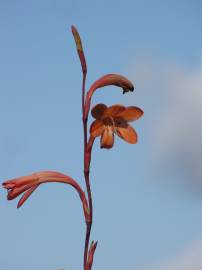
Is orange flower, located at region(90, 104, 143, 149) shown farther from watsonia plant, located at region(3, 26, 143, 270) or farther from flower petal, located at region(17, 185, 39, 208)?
flower petal, located at region(17, 185, 39, 208)

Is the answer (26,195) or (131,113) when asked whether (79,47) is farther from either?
(26,195)

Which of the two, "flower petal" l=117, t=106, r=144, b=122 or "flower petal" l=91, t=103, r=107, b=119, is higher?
"flower petal" l=117, t=106, r=144, b=122

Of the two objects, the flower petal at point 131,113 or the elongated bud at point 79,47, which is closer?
the elongated bud at point 79,47

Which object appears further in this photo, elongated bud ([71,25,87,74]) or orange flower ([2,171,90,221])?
orange flower ([2,171,90,221])

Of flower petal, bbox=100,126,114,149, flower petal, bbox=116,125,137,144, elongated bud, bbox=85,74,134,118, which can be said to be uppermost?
elongated bud, bbox=85,74,134,118

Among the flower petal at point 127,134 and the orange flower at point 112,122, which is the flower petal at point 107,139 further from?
the flower petal at point 127,134

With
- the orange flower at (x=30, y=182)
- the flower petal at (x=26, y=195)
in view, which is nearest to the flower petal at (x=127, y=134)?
the orange flower at (x=30, y=182)

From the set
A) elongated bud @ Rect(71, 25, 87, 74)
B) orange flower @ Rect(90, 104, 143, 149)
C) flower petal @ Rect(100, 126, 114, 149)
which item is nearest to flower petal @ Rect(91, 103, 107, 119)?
orange flower @ Rect(90, 104, 143, 149)

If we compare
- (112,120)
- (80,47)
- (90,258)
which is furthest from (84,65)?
(90,258)
